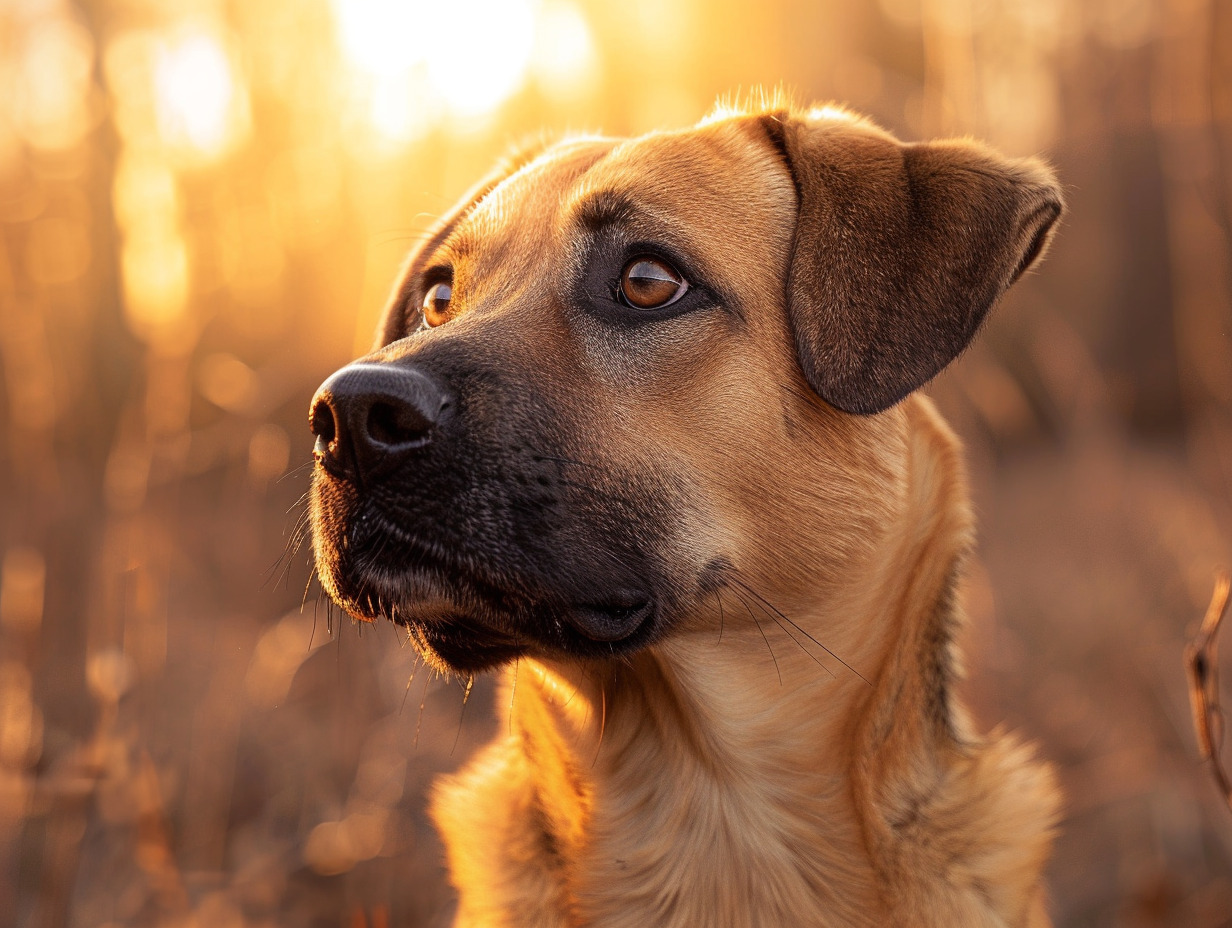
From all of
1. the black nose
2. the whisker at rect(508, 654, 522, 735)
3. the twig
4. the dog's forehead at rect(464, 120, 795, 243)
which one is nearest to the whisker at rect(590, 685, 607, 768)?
the whisker at rect(508, 654, 522, 735)

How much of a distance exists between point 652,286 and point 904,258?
0.61 metres

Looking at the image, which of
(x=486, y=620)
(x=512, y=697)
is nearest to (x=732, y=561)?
(x=486, y=620)

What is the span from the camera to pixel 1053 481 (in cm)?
1291

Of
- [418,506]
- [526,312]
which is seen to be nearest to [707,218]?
[526,312]

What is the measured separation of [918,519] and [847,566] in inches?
10.0

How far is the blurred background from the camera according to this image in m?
3.67

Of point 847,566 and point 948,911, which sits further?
point 847,566

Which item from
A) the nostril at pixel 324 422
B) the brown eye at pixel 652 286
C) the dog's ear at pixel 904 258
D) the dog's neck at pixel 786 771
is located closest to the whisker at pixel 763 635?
the dog's neck at pixel 786 771

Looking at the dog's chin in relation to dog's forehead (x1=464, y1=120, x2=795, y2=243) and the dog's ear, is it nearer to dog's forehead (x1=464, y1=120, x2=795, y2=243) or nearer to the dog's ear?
the dog's ear

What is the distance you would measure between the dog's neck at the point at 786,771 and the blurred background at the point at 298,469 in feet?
2.70

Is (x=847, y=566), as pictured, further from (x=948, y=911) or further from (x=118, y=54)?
(x=118, y=54)

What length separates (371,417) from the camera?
6.80 feet

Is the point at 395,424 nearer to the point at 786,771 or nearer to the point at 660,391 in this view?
the point at 660,391

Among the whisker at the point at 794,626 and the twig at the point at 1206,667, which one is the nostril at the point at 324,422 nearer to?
the whisker at the point at 794,626
